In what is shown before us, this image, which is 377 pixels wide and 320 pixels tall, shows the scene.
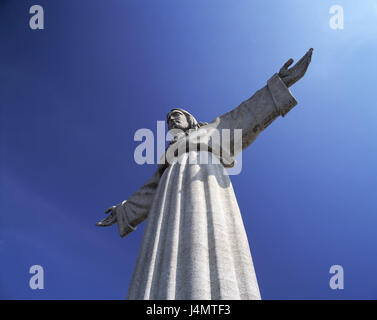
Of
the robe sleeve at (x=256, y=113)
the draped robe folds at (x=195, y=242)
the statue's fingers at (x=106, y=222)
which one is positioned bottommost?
the draped robe folds at (x=195, y=242)

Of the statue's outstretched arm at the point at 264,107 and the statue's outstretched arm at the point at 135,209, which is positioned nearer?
the statue's outstretched arm at the point at 264,107

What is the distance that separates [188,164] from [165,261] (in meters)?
1.93

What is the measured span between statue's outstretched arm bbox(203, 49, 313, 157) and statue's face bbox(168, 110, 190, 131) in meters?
0.77

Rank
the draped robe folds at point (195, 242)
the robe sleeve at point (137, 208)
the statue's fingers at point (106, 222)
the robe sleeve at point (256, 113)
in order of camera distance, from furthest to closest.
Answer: the statue's fingers at point (106, 222), the robe sleeve at point (137, 208), the robe sleeve at point (256, 113), the draped robe folds at point (195, 242)

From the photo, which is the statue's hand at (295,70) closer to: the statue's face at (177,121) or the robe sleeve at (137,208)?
the statue's face at (177,121)

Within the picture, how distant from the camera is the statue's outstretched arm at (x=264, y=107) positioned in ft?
19.8

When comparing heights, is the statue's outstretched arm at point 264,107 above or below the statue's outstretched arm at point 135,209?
above

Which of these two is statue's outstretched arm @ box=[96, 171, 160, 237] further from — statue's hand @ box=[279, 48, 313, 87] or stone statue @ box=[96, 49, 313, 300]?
statue's hand @ box=[279, 48, 313, 87]

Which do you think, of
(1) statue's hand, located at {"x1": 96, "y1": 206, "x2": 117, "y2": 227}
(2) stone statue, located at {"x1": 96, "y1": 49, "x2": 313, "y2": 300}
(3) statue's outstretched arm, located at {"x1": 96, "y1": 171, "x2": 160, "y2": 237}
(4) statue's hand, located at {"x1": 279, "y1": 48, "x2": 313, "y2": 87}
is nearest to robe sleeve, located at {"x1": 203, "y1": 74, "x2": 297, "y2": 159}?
(2) stone statue, located at {"x1": 96, "y1": 49, "x2": 313, "y2": 300}

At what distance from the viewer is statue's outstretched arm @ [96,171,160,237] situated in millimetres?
6805

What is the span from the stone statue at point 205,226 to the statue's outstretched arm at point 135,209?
0.56 meters

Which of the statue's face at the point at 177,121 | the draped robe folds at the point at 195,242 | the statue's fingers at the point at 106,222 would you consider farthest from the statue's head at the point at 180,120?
the statue's fingers at the point at 106,222
